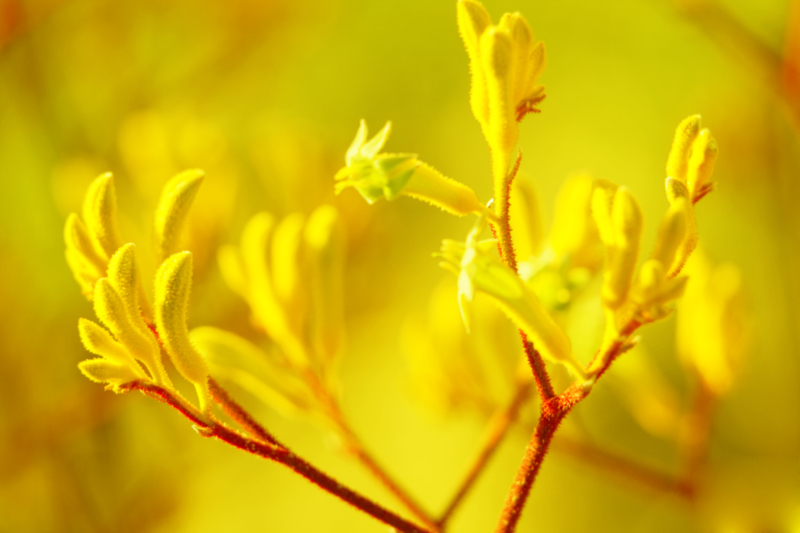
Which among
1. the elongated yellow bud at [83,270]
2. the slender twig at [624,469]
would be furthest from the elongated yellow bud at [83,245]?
the slender twig at [624,469]

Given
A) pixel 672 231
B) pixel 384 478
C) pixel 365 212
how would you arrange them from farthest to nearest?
pixel 365 212 < pixel 384 478 < pixel 672 231

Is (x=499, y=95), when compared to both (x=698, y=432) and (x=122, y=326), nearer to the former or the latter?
(x=122, y=326)

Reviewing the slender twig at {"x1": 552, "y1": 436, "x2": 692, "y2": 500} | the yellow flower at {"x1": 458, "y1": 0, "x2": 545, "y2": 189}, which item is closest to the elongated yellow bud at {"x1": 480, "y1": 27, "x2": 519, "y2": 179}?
the yellow flower at {"x1": 458, "y1": 0, "x2": 545, "y2": 189}

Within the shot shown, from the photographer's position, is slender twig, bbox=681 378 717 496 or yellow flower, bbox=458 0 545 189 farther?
slender twig, bbox=681 378 717 496

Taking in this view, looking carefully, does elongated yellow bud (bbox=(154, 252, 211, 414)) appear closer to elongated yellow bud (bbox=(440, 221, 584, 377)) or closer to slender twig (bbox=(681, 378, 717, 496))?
elongated yellow bud (bbox=(440, 221, 584, 377))

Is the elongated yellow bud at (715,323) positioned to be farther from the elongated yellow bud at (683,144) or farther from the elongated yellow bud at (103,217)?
the elongated yellow bud at (103,217)

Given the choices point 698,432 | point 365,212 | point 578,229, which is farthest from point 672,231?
point 365,212

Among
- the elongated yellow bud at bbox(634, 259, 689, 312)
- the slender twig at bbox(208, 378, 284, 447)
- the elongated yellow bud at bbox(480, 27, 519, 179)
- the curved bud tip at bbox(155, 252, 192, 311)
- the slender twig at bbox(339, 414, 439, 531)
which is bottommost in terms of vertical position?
the slender twig at bbox(339, 414, 439, 531)
